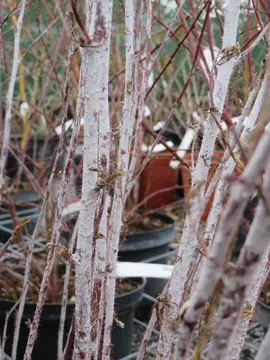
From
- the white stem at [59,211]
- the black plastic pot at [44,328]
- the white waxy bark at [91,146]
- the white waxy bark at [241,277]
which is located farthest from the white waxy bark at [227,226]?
the black plastic pot at [44,328]

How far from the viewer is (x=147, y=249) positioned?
2152 millimetres

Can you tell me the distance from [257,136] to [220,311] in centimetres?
17

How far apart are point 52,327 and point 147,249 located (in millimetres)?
688

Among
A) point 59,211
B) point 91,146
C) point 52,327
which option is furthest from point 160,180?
point 91,146

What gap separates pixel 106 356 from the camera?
3.12 feet

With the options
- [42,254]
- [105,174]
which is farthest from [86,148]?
[42,254]

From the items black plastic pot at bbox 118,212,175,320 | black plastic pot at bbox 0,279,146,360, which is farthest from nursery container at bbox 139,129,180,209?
black plastic pot at bbox 0,279,146,360

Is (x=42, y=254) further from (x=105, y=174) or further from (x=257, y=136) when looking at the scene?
(x=257, y=136)

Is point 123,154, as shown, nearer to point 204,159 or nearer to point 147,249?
point 204,159

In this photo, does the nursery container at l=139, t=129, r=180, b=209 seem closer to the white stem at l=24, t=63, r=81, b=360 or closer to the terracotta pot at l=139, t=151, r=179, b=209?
the terracotta pot at l=139, t=151, r=179, b=209

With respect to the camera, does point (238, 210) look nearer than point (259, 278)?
Yes

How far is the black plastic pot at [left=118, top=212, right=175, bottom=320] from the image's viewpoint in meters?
2.10

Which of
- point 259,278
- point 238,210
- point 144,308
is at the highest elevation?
point 238,210

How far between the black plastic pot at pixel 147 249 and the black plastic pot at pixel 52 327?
0.41 m
